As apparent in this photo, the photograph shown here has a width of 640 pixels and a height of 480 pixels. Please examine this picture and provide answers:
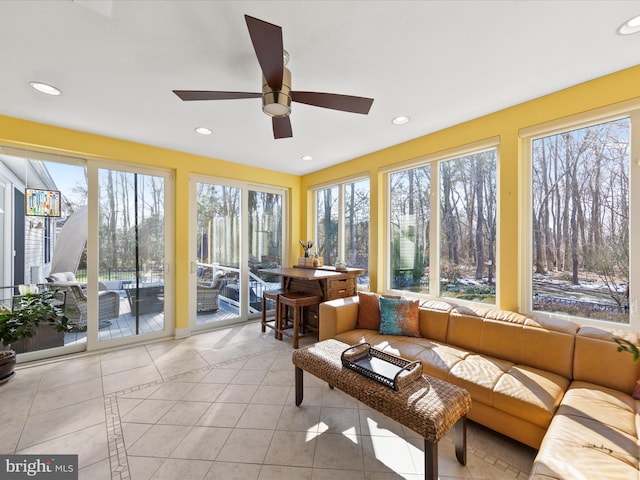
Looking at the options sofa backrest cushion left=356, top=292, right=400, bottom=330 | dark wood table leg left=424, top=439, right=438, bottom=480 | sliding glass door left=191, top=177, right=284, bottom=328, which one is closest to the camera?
dark wood table leg left=424, top=439, right=438, bottom=480

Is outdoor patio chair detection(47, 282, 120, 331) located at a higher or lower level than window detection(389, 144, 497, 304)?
lower

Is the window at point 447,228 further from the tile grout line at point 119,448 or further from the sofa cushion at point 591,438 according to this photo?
the tile grout line at point 119,448

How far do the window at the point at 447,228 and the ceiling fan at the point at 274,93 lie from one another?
5.69 ft

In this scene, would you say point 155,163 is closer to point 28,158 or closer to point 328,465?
point 28,158

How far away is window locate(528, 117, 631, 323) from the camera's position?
2.12 metres

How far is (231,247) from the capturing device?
441 centimetres

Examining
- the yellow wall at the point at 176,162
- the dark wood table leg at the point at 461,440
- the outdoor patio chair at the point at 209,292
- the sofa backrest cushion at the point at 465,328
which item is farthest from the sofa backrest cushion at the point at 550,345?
the outdoor patio chair at the point at 209,292

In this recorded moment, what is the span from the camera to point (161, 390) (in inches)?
98.0

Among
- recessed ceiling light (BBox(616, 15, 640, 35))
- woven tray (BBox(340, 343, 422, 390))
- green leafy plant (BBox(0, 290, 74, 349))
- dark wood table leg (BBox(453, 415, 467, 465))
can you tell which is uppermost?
recessed ceiling light (BBox(616, 15, 640, 35))

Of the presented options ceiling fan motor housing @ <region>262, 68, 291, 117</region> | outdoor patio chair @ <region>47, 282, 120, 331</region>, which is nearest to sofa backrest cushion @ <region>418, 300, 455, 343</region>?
ceiling fan motor housing @ <region>262, 68, 291, 117</region>

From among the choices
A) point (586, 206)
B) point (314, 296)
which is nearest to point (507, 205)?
point (586, 206)

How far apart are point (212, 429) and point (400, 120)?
319 centimetres

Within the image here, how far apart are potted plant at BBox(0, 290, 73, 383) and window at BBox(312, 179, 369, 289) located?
341 centimetres

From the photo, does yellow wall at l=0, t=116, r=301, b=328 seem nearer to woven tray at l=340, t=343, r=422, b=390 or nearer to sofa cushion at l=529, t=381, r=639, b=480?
woven tray at l=340, t=343, r=422, b=390
